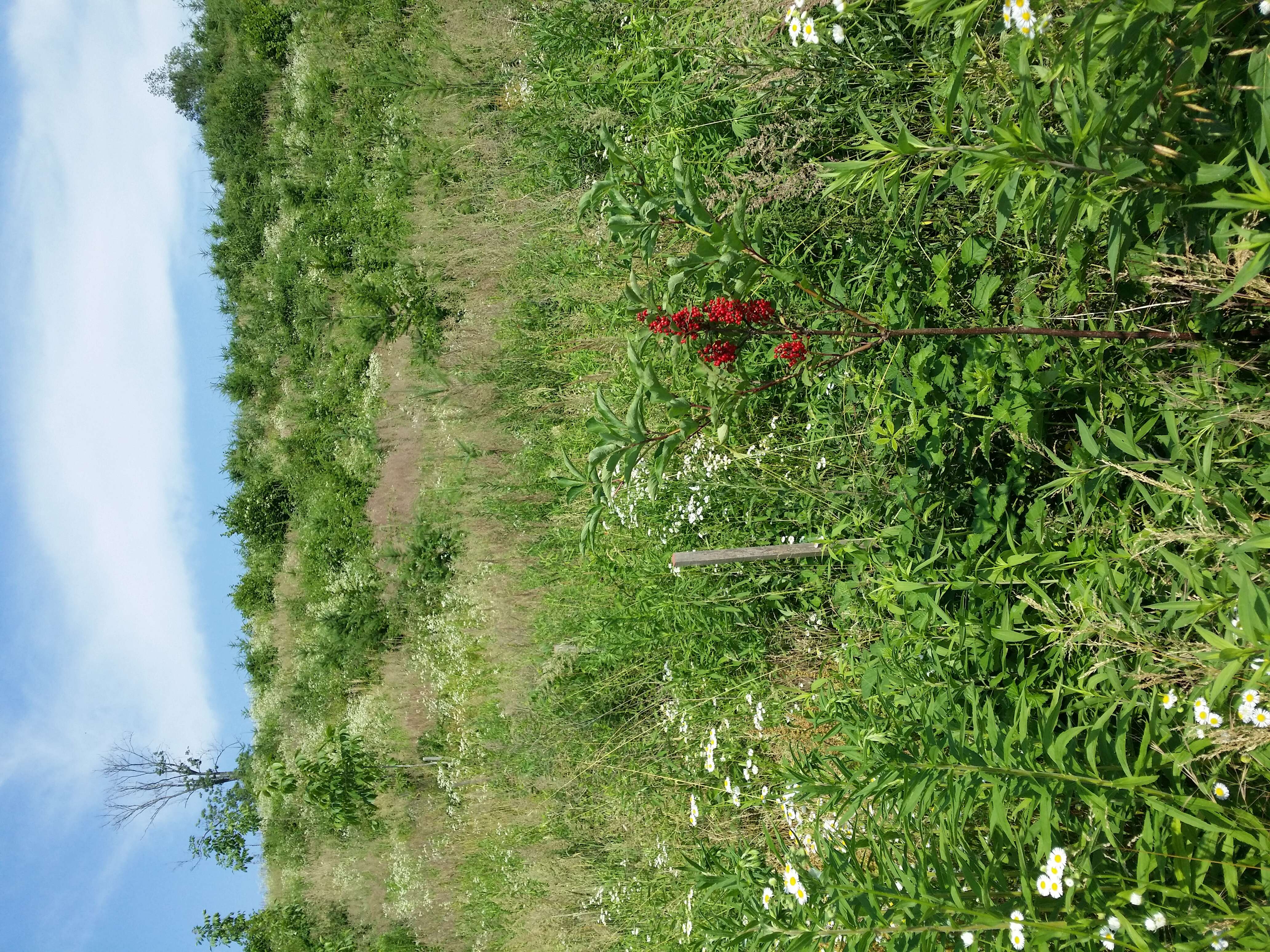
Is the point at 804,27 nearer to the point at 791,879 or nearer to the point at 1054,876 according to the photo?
the point at 1054,876

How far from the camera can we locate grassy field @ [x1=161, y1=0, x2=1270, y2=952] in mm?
2072

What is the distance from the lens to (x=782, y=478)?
3836 millimetres

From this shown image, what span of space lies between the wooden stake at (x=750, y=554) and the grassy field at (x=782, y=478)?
0.50 ft

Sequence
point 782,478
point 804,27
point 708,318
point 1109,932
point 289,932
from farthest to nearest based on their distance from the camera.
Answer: point 289,932, point 782,478, point 804,27, point 708,318, point 1109,932

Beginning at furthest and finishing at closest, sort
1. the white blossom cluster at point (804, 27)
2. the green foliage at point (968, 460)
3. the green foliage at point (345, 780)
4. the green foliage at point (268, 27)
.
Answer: the green foliage at point (268, 27) → the green foliage at point (345, 780) → the white blossom cluster at point (804, 27) → the green foliage at point (968, 460)

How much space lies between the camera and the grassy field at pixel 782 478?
6.80ft

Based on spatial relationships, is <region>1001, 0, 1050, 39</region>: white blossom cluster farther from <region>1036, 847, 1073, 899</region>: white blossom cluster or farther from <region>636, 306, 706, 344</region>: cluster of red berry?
<region>1036, 847, 1073, 899</region>: white blossom cluster

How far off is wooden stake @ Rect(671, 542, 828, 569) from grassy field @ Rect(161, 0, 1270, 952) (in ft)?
0.50

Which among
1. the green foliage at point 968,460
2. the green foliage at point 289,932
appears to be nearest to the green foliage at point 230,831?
the green foliage at point 289,932

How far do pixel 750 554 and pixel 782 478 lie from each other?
41 centimetres

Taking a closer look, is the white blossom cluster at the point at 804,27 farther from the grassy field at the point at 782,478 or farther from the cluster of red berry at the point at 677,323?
the cluster of red berry at the point at 677,323

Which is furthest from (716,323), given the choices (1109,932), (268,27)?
(268,27)

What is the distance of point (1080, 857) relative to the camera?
2.03 m

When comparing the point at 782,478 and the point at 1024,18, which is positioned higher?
the point at 1024,18
